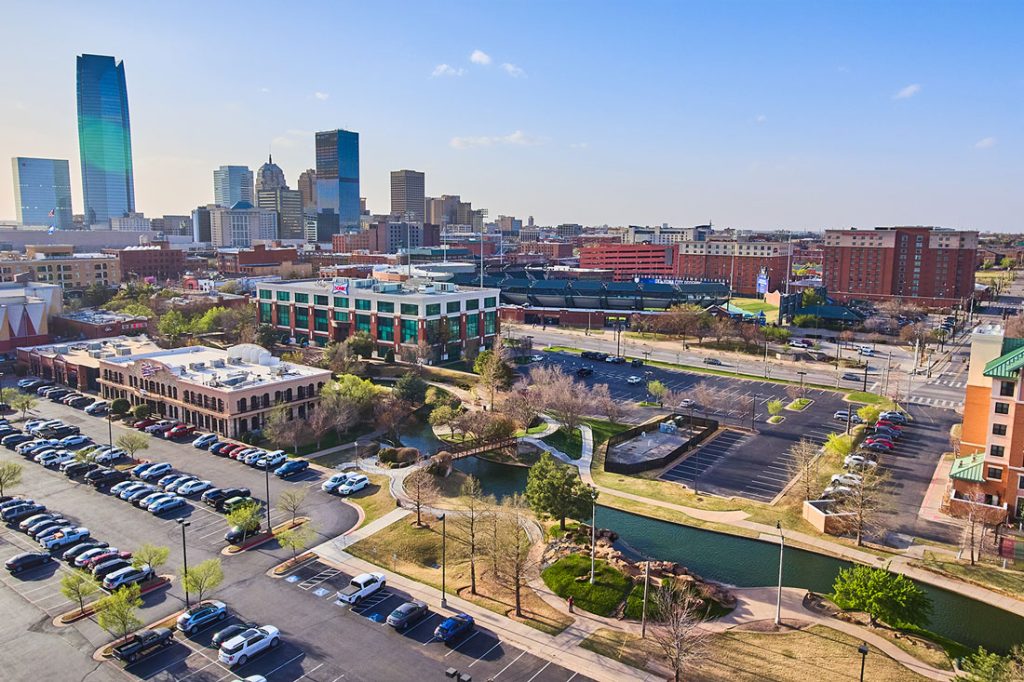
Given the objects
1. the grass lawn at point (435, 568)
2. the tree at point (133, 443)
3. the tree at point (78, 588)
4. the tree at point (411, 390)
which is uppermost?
the tree at point (411, 390)

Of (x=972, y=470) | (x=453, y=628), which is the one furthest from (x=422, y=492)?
(x=972, y=470)

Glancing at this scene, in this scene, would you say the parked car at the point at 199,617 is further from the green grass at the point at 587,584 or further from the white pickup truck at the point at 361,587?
the green grass at the point at 587,584

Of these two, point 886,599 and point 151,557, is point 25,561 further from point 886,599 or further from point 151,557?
point 886,599

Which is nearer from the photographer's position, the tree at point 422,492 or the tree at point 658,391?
the tree at point 422,492

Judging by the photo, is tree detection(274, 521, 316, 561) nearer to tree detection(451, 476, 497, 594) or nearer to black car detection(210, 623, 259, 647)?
black car detection(210, 623, 259, 647)

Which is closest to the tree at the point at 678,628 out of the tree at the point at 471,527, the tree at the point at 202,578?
the tree at the point at 471,527

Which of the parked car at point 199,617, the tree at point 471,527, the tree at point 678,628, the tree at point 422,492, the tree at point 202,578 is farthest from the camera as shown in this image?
the tree at point 422,492

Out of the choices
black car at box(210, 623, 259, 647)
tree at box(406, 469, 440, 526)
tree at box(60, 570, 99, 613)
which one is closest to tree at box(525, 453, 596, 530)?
tree at box(406, 469, 440, 526)
